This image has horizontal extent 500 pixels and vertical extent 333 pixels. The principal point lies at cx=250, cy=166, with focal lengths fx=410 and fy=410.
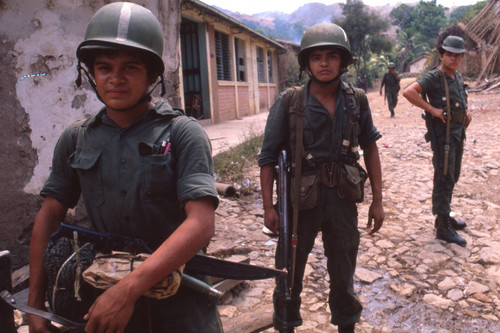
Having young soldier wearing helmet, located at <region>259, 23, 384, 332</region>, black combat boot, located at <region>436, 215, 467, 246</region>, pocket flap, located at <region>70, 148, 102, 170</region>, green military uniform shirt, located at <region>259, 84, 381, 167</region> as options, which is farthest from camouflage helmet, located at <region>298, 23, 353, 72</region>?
black combat boot, located at <region>436, 215, 467, 246</region>

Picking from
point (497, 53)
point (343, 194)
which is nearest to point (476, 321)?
point (343, 194)

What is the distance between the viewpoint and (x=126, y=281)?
44.1 inches

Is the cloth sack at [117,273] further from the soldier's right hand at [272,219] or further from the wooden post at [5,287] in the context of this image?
the soldier's right hand at [272,219]

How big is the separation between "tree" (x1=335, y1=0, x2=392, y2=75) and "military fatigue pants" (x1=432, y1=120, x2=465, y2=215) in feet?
111

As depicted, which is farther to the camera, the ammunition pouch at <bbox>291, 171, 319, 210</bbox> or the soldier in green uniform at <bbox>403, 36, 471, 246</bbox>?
the soldier in green uniform at <bbox>403, 36, 471, 246</bbox>

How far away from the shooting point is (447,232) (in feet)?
13.4

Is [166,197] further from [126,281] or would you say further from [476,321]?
[476,321]

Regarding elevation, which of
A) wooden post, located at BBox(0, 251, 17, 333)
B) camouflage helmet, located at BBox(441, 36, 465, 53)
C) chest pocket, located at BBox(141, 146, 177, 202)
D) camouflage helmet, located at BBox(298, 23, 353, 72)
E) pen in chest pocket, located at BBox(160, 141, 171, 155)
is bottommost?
wooden post, located at BBox(0, 251, 17, 333)

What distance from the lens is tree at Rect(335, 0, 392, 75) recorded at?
36000mm

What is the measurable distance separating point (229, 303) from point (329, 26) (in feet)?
6.90

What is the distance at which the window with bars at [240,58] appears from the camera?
1700 cm

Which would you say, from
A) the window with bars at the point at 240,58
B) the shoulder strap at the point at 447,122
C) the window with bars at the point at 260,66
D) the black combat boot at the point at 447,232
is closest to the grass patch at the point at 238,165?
the black combat boot at the point at 447,232

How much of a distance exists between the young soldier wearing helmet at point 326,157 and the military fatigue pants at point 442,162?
1883 mm

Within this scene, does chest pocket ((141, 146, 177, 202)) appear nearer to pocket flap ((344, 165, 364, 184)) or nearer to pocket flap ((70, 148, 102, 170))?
pocket flap ((70, 148, 102, 170))
